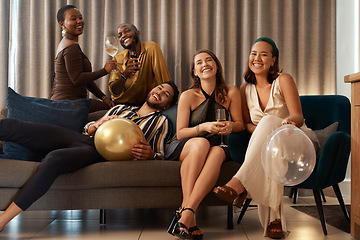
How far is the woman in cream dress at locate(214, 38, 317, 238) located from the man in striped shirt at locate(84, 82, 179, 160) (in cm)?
55

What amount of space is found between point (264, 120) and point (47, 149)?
1322 millimetres

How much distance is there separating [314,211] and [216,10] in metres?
2.00

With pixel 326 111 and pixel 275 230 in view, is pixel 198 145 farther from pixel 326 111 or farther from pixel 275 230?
pixel 326 111

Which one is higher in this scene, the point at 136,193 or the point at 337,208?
the point at 136,193

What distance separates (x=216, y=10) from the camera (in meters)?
3.87

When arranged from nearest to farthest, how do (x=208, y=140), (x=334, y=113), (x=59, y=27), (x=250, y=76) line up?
(x=208, y=140) < (x=250, y=76) < (x=334, y=113) < (x=59, y=27)

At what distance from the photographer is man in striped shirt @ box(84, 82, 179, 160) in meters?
2.77

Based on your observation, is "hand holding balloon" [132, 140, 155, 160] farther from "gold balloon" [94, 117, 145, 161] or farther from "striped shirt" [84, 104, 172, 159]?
"striped shirt" [84, 104, 172, 159]

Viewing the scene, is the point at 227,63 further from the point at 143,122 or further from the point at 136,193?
the point at 136,193

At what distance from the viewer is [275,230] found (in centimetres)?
221

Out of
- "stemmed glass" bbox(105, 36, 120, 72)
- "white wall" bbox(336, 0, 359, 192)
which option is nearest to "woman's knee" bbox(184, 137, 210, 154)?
"stemmed glass" bbox(105, 36, 120, 72)

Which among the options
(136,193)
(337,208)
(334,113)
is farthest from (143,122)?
(337,208)

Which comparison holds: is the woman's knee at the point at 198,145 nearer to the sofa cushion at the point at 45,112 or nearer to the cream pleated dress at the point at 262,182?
the cream pleated dress at the point at 262,182

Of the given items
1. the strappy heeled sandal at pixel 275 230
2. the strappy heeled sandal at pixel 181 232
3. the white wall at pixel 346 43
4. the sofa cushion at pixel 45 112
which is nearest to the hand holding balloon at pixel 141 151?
the strappy heeled sandal at pixel 181 232
